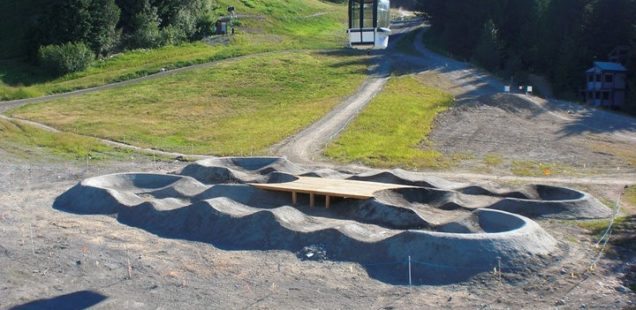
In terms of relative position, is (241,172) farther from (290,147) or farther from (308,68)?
(308,68)

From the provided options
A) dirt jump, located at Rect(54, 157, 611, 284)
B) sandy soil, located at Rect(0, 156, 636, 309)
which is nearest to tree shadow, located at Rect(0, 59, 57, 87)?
dirt jump, located at Rect(54, 157, 611, 284)

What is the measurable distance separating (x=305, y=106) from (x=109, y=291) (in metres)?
41.8

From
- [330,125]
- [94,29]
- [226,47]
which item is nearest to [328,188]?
[330,125]

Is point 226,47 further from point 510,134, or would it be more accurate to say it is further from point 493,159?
point 493,159

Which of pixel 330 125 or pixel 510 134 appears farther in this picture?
pixel 330 125

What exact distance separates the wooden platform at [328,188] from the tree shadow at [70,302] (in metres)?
11.6

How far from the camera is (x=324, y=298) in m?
18.1

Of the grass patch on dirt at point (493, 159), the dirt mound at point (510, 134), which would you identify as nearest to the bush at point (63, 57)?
the dirt mound at point (510, 134)

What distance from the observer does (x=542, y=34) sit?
→ 8325 cm

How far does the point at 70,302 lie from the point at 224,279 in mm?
4093

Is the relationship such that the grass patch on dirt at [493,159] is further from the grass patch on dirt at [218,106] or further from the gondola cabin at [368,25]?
the gondola cabin at [368,25]

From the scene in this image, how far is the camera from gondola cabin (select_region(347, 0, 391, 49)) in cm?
2665

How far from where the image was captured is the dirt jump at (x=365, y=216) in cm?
2030

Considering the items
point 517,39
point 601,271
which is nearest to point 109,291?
point 601,271
